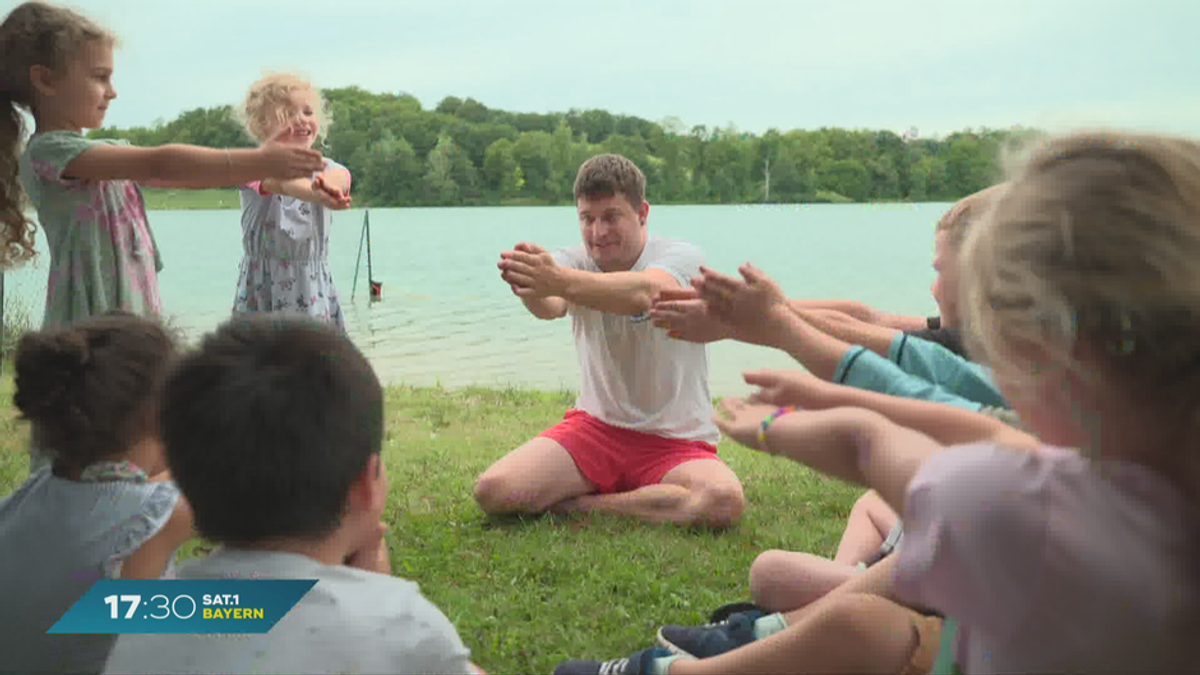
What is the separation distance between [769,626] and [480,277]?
61.5 feet

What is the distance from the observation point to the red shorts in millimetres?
3947

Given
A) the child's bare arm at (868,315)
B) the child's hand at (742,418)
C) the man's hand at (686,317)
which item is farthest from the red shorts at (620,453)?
the child's hand at (742,418)

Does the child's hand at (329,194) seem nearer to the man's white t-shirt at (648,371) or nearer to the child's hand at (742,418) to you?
the man's white t-shirt at (648,371)

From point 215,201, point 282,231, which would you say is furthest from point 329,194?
point 215,201

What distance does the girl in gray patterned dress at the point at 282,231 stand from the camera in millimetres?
3762

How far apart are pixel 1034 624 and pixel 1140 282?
0.39 metres

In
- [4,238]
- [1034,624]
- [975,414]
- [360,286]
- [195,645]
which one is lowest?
[360,286]

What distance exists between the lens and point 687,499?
3715 mm

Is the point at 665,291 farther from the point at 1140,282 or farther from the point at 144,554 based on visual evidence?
the point at 1140,282

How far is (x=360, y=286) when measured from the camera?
678 inches

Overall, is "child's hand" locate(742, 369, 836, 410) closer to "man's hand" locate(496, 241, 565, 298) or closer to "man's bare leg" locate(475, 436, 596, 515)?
"man's hand" locate(496, 241, 565, 298)

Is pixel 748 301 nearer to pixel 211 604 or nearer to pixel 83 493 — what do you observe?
pixel 211 604

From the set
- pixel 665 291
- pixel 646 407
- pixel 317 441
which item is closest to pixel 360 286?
pixel 646 407

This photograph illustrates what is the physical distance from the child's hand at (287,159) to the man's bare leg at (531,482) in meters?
1.45
